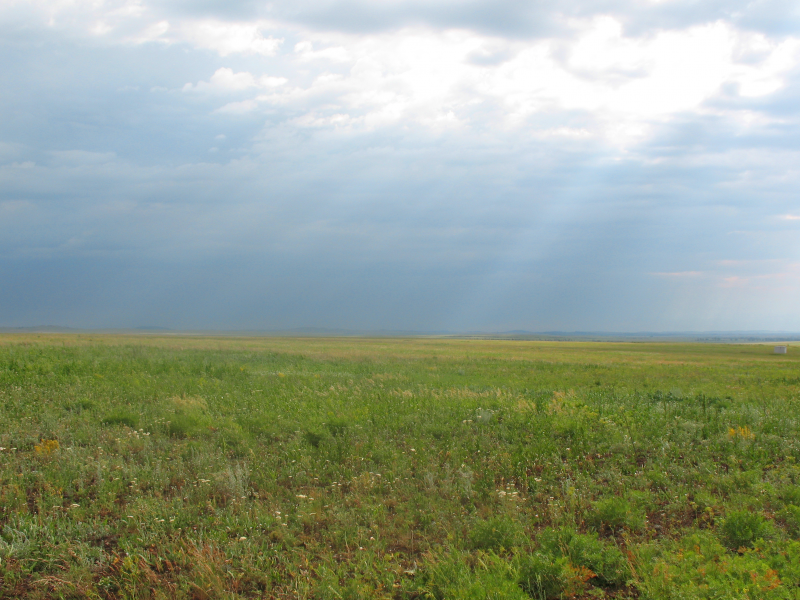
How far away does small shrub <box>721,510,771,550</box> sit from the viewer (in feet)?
18.3

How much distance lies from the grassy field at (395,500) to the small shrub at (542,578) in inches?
0.9

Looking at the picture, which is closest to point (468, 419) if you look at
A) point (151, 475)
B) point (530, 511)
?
point (530, 511)

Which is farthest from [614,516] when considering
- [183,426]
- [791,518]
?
[183,426]

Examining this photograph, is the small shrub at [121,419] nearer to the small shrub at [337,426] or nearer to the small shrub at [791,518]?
the small shrub at [337,426]

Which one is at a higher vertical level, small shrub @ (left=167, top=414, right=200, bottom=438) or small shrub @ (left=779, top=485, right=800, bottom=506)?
small shrub @ (left=779, top=485, right=800, bottom=506)

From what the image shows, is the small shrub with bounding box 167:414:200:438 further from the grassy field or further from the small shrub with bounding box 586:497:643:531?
the small shrub with bounding box 586:497:643:531

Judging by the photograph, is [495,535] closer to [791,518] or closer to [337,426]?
[791,518]

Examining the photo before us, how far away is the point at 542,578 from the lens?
16.4 ft

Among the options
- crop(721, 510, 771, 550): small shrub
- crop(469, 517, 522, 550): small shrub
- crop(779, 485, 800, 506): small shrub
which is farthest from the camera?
crop(779, 485, 800, 506): small shrub

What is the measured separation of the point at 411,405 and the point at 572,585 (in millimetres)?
8036

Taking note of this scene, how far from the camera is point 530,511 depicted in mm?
6809

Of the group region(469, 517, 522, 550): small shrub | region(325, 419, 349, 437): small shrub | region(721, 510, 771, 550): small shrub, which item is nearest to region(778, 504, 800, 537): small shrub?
region(721, 510, 771, 550): small shrub

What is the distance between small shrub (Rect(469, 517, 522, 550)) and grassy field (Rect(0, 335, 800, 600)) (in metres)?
0.02

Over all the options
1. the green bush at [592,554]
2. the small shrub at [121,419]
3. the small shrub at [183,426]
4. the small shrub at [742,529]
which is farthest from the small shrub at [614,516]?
the small shrub at [121,419]
